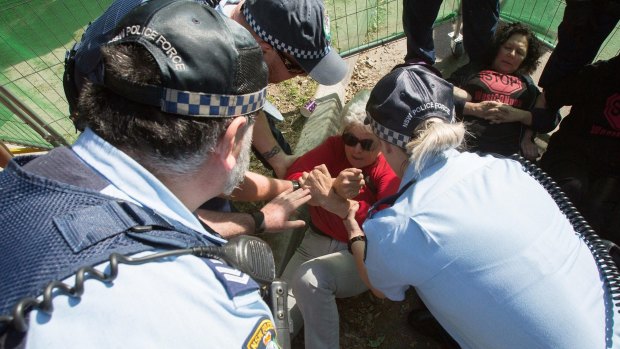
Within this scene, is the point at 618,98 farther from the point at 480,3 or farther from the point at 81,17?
the point at 81,17

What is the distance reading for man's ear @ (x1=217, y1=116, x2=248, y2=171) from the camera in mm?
1299

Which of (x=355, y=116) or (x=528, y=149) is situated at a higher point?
(x=355, y=116)

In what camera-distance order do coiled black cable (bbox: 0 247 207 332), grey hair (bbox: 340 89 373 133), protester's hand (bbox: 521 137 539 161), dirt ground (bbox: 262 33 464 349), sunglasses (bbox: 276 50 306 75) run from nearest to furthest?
coiled black cable (bbox: 0 247 207 332), sunglasses (bbox: 276 50 306 75), grey hair (bbox: 340 89 373 133), dirt ground (bbox: 262 33 464 349), protester's hand (bbox: 521 137 539 161)

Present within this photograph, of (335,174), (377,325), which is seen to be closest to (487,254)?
(335,174)

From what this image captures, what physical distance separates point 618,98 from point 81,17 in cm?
565

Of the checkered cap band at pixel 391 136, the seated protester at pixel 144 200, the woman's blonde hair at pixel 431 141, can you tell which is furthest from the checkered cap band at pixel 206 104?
the checkered cap band at pixel 391 136

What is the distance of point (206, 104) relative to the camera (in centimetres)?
122

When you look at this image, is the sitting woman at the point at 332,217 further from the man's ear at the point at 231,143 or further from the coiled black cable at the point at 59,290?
the coiled black cable at the point at 59,290

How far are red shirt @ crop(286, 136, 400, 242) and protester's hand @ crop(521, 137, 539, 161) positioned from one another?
147 centimetres

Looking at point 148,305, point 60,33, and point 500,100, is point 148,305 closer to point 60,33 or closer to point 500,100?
point 500,100

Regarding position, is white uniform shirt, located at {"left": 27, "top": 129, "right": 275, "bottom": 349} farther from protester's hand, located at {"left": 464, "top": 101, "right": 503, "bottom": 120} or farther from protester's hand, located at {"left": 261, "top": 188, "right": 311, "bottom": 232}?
protester's hand, located at {"left": 464, "top": 101, "right": 503, "bottom": 120}

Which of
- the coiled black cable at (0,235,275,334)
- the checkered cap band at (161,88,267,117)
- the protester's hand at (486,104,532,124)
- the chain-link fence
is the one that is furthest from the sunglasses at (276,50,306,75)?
the chain-link fence

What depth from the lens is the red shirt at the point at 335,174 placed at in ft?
9.12

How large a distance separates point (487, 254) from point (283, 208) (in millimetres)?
1275
